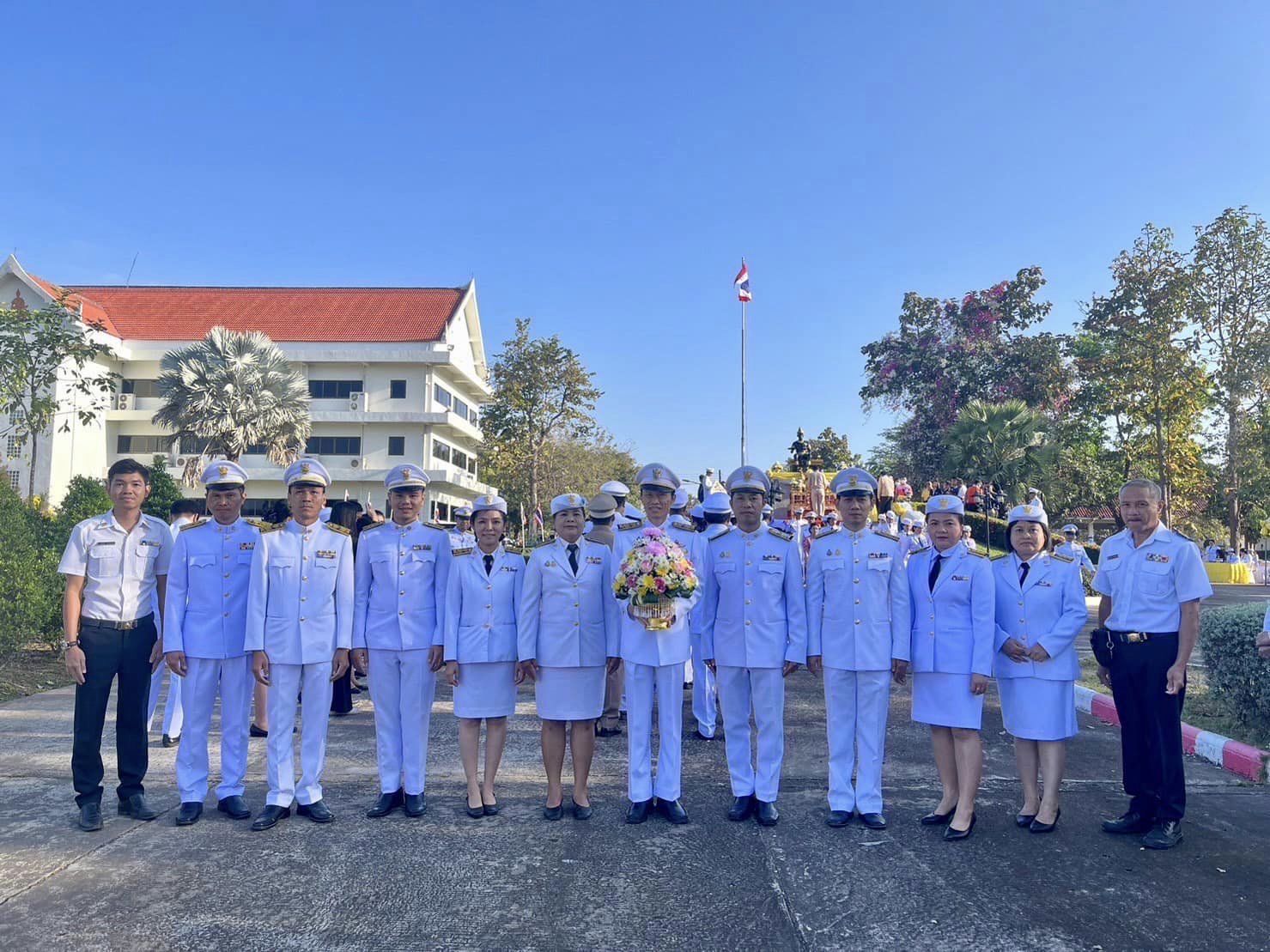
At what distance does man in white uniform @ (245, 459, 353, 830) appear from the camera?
16.6ft

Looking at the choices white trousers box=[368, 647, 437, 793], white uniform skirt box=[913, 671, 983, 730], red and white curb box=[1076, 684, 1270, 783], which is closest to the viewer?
white uniform skirt box=[913, 671, 983, 730]

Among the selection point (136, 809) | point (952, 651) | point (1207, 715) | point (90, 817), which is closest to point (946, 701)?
point (952, 651)

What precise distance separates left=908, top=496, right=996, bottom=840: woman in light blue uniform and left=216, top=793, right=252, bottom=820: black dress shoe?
3899 mm

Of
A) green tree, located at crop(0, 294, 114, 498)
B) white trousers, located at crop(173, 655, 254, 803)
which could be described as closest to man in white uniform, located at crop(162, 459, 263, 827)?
white trousers, located at crop(173, 655, 254, 803)

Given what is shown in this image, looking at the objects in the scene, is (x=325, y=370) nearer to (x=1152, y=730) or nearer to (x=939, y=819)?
(x=939, y=819)

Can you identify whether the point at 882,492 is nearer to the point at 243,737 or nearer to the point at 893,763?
the point at 893,763

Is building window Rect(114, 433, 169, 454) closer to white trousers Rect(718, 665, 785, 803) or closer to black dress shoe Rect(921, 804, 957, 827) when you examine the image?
white trousers Rect(718, 665, 785, 803)

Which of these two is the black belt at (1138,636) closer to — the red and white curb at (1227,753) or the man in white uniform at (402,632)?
the red and white curb at (1227,753)

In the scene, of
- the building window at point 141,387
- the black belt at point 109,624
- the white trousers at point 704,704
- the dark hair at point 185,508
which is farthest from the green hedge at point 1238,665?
the building window at point 141,387

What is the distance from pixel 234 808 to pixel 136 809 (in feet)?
1.89

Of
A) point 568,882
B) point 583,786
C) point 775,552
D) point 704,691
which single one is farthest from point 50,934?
point 704,691

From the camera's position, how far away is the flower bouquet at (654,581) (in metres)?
4.83

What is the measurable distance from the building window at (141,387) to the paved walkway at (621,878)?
3763 cm

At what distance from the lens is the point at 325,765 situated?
623cm
